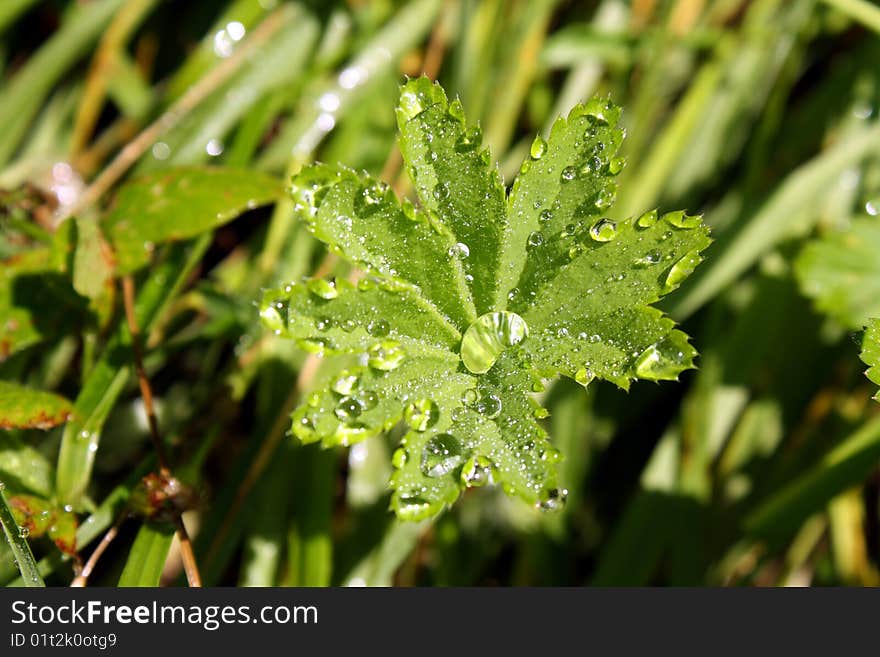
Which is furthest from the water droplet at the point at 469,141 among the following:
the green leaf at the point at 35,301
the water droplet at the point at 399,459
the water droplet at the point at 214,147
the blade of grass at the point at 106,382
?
the water droplet at the point at 214,147

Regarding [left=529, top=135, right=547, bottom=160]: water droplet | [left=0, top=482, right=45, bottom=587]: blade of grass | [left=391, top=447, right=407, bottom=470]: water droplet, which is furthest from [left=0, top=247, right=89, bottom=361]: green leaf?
[left=529, top=135, right=547, bottom=160]: water droplet

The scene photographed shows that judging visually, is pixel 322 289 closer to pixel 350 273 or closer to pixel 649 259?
pixel 649 259

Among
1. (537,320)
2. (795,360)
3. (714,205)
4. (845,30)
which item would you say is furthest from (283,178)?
(845,30)

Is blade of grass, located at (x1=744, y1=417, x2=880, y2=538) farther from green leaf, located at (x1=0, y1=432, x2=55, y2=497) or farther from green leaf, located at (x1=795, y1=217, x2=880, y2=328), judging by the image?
green leaf, located at (x1=0, y1=432, x2=55, y2=497)

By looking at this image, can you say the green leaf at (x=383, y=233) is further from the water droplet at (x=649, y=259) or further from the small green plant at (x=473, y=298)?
the water droplet at (x=649, y=259)

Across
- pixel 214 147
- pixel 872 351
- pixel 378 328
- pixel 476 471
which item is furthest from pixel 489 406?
pixel 214 147
